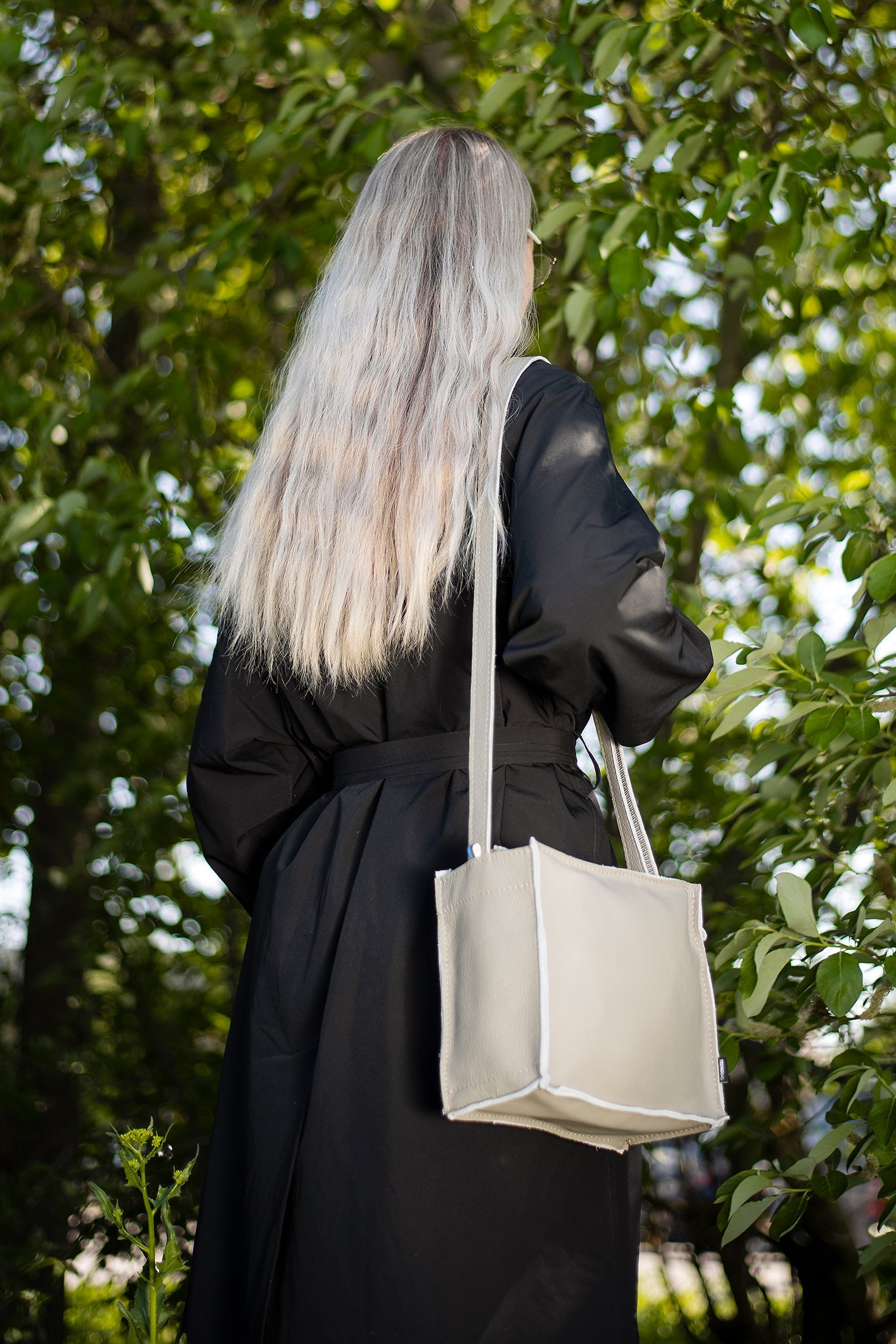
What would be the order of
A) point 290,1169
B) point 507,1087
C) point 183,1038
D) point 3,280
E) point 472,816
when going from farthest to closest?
point 183,1038, point 3,280, point 290,1169, point 472,816, point 507,1087

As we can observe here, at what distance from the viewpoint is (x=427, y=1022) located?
1314 millimetres

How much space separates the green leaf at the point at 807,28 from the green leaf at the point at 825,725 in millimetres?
1164

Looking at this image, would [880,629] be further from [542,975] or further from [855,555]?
[542,975]

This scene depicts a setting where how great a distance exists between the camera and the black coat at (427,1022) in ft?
4.08

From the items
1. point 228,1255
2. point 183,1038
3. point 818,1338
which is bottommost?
point 818,1338

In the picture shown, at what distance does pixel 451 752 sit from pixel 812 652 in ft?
2.02

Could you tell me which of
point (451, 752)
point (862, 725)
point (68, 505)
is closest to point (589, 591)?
point (451, 752)

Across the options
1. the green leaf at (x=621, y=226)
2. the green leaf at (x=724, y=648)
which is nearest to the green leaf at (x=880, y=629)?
the green leaf at (x=724, y=648)

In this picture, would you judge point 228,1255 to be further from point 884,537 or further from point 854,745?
point 884,537

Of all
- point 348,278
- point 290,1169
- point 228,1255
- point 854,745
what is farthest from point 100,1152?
point 348,278

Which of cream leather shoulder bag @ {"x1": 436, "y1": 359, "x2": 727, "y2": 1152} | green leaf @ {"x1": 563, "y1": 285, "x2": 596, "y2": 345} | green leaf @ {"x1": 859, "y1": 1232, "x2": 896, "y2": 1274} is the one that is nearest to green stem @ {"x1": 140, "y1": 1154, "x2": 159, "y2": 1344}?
cream leather shoulder bag @ {"x1": 436, "y1": 359, "x2": 727, "y2": 1152}

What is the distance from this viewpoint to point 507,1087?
1104 mm

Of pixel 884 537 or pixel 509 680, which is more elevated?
pixel 509 680

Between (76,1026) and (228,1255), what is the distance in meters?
2.40
